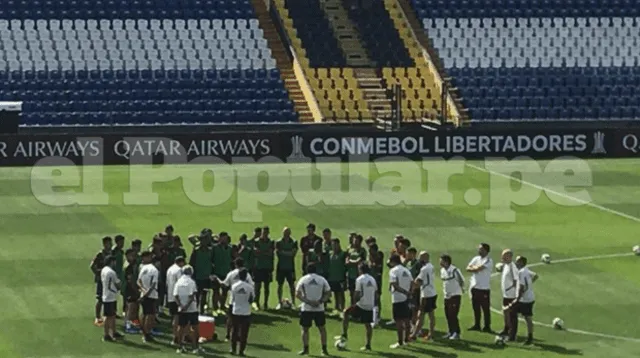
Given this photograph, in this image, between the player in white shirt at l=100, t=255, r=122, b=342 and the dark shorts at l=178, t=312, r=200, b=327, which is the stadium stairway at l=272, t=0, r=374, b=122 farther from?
the dark shorts at l=178, t=312, r=200, b=327

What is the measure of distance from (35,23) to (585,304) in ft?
129

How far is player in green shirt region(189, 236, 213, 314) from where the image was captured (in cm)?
2702

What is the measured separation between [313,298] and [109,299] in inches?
152

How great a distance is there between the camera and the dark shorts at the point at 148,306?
2530cm

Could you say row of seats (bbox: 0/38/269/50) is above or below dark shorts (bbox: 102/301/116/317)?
above

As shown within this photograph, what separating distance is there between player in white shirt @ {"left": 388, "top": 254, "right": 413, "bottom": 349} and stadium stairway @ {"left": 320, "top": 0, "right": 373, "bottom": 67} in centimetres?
3966

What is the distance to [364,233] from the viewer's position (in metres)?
37.2

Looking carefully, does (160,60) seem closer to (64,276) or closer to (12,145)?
(12,145)

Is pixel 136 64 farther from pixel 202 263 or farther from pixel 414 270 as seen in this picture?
pixel 414 270

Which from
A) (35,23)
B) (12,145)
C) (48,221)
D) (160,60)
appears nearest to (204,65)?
(160,60)

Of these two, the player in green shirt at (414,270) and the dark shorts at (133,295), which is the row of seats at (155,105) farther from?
the player in green shirt at (414,270)

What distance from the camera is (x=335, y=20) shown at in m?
66.8

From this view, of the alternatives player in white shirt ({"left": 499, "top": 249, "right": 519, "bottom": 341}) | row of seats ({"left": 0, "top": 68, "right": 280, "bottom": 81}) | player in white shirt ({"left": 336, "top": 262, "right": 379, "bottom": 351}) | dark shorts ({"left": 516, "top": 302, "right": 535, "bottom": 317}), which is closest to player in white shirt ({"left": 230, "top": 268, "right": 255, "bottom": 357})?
player in white shirt ({"left": 336, "top": 262, "right": 379, "bottom": 351})

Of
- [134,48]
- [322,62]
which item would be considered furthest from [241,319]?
[322,62]
